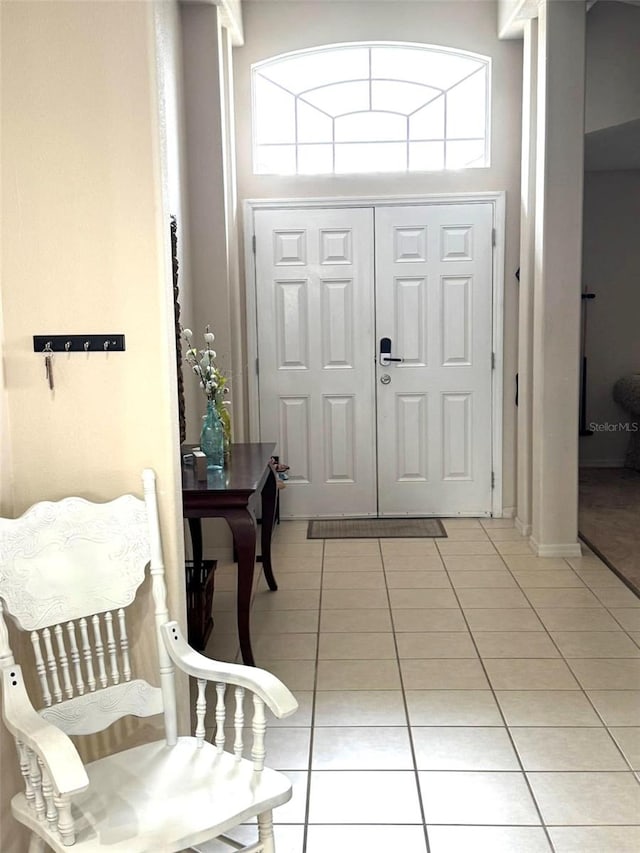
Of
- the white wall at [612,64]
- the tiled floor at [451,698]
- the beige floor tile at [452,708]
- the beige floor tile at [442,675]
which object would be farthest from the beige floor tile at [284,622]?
the white wall at [612,64]

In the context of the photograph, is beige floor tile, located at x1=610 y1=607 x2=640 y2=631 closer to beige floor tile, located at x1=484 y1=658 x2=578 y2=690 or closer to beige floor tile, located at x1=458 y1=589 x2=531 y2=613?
beige floor tile, located at x1=458 y1=589 x2=531 y2=613

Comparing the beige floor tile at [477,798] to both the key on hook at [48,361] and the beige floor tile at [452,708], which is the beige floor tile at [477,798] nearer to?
A: the beige floor tile at [452,708]

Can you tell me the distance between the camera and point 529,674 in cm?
309

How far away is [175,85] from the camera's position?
4254 mm

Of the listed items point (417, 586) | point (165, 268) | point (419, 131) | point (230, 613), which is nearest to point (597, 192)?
point (419, 131)

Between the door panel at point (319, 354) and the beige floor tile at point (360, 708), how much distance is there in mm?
2532

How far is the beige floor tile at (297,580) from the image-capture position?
421 cm

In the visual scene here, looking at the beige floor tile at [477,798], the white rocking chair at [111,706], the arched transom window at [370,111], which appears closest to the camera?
the white rocking chair at [111,706]

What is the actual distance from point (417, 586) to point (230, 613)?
3.21 feet

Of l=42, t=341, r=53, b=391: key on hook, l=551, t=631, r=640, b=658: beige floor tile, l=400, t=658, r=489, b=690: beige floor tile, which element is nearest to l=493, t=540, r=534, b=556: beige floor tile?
l=551, t=631, r=640, b=658: beige floor tile

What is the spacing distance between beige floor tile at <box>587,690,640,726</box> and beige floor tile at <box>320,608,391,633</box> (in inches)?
38.6

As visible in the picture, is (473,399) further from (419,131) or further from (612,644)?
(612,644)

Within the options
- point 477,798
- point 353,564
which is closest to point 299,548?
point 353,564

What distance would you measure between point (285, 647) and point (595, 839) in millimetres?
1579
